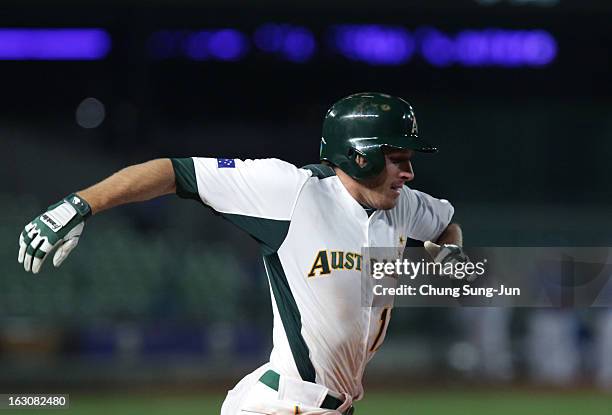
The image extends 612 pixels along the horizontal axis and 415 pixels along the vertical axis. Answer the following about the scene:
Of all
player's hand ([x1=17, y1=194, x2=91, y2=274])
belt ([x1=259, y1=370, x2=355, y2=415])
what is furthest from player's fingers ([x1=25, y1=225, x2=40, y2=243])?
belt ([x1=259, y1=370, x2=355, y2=415])

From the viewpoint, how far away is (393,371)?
9.70 metres

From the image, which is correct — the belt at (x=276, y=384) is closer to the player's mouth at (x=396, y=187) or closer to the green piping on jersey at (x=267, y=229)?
the green piping on jersey at (x=267, y=229)

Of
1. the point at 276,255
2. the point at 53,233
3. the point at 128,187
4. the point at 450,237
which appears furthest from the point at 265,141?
the point at 53,233

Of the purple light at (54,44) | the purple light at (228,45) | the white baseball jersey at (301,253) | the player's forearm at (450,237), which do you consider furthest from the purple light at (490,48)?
the white baseball jersey at (301,253)

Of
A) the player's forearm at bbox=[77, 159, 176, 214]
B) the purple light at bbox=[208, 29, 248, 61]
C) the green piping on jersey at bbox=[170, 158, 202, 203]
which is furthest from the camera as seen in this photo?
the purple light at bbox=[208, 29, 248, 61]

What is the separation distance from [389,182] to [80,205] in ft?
3.37

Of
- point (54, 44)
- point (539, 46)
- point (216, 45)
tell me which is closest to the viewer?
point (539, 46)

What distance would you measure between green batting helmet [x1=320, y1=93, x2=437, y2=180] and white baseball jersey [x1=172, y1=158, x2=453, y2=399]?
0.14 m

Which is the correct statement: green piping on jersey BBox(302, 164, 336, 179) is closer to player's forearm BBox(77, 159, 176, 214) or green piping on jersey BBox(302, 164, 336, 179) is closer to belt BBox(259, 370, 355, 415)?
player's forearm BBox(77, 159, 176, 214)

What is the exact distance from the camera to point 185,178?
9.92 ft

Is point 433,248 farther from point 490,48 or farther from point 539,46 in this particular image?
point 539,46

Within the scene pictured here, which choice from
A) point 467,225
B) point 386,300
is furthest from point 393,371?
point 386,300

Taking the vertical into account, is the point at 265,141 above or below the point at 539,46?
below

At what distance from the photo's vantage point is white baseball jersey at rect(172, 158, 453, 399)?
3045mm
